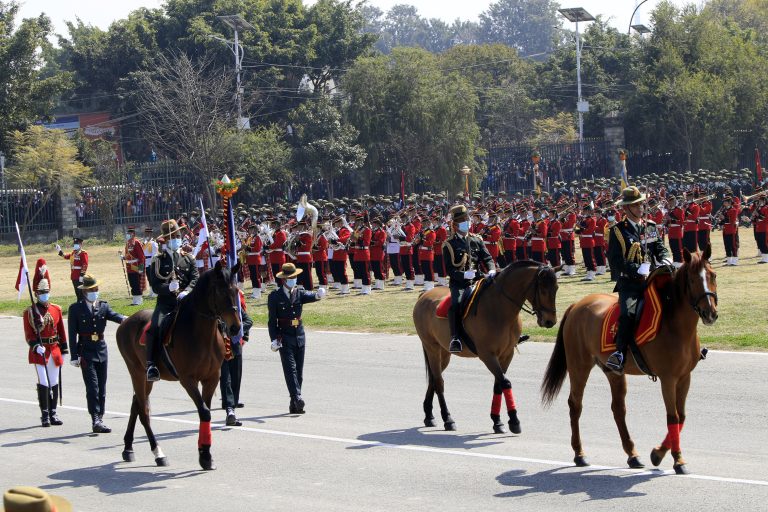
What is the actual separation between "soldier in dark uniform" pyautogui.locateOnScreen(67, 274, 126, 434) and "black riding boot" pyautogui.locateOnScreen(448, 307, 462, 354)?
13.1 feet

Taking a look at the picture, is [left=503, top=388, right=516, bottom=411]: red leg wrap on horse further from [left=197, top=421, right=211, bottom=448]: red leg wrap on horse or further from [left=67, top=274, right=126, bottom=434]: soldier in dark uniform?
[left=67, top=274, right=126, bottom=434]: soldier in dark uniform

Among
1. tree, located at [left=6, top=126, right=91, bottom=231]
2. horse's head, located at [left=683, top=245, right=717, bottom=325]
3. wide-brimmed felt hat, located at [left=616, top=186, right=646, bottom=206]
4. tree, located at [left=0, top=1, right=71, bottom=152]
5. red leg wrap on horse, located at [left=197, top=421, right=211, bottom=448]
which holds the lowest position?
red leg wrap on horse, located at [left=197, top=421, right=211, bottom=448]

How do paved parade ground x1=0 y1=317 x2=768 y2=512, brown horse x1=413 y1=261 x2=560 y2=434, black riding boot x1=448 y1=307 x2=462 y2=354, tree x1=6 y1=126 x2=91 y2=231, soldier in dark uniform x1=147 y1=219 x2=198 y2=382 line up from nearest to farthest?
paved parade ground x1=0 y1=317 x2=768 y2=512, soldier in dark uniform x1=147 y1=219 x2=198 y2=382, brown horse x1=413 y1=261 x2=560 y2=434, black riding boot x1=448 y1=307 x2=462 y2=354, tree x1=6 y1=126 x2=91 y2=231

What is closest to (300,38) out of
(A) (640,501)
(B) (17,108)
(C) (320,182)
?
(C) (320,182)

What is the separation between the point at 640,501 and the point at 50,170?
158 ft

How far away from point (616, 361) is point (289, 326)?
219 inches

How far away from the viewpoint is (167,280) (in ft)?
44.3

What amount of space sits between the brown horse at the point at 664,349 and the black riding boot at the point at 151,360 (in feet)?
13.0

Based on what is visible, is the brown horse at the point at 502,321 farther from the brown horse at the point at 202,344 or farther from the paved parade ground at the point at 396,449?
the brown horse at the point at 202,344

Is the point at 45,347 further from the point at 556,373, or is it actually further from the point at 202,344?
the point at 556,373

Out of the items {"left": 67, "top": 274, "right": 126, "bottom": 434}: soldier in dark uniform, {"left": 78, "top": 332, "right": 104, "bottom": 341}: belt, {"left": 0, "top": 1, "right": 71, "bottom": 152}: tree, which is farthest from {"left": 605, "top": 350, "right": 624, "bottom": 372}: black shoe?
{"left": 0, "top": 1, "right": 71, "bottom": 152}: tree

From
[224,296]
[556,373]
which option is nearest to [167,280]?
[224,296]

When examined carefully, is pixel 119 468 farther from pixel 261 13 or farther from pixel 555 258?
pixel 261 13

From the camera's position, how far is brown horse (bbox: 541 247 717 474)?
10.3 meters
